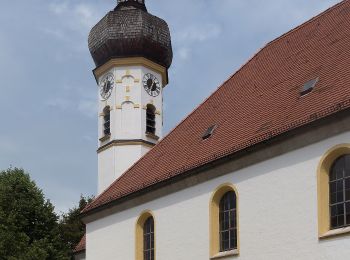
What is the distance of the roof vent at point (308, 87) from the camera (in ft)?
58.3

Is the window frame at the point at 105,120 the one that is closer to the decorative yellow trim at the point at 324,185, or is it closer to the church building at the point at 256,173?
the church building at the point at 256,173

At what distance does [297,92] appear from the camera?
722 inches

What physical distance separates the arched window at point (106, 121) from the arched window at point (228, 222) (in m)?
14.2

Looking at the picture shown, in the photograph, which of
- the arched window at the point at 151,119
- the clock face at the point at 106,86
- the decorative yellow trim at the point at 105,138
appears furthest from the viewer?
the clock face at the point at 106,86

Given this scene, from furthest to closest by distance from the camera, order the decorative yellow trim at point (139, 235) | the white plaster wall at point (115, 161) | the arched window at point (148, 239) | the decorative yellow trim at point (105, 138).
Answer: the decorative yellow trim at point (105, 138)
the white plaster wall at point (115, 161)
the decorative yellow trim at point (139, 235)
the arched window at point (148, 239)

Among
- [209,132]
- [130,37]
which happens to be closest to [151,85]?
[130,37]

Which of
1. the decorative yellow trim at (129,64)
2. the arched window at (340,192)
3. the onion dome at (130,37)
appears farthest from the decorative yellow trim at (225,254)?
the onion dome at (130,37)

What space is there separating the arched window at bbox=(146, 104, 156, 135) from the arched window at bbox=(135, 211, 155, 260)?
10709 mm

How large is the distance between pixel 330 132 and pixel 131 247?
8.82m

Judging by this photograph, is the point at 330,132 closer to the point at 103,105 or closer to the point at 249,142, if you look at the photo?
the point at 249,142

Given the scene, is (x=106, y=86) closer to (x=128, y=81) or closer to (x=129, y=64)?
(x=128, y=81)

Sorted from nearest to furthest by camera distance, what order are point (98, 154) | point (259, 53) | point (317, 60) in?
1. point (317, 60)
2. point (259, 53)
3. point (98, 154)

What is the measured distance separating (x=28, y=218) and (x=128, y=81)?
300 inches

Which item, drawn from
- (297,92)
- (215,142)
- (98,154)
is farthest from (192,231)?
(98,154)
